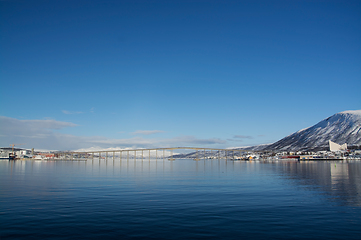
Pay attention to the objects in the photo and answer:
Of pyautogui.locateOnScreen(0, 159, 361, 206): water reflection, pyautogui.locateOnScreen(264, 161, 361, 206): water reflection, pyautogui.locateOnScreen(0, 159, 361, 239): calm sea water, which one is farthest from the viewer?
pyautogui.locateOnScreen(0, 159, 361, 206): water reflection

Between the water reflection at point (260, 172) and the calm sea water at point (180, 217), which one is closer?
the calm sea water at point (180, 217)

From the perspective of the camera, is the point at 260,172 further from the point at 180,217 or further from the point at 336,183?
the point at 180,217

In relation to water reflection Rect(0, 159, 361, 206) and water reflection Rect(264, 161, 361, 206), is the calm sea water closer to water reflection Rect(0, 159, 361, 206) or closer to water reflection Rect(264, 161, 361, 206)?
water reflection Rect(264, 161, 361, 206)

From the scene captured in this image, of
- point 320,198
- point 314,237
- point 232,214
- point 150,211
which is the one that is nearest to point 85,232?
point 150,211

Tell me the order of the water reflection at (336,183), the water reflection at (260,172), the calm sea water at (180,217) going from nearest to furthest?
1. the calm sea water at (180,217)
2. the water reflection at (336,183)
3. the water reflection at (260,172)

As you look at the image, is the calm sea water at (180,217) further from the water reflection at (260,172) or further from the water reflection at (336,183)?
the water reflection at (260,172)

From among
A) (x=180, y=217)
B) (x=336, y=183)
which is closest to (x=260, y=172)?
(x=336, y=183)

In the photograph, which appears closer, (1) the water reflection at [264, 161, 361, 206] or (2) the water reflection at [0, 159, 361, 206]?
(1) the water reflection at [264, 161, 361, 206]

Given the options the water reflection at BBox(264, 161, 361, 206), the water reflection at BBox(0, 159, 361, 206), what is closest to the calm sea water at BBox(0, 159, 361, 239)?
the water reflection at BBox(264, 161, 361, 206)

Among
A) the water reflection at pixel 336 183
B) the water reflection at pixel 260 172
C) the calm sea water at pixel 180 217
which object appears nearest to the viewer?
the calm sea water at pixel 180 217

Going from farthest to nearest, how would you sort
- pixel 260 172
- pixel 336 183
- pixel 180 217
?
1. pixel 260 172
2. pixel 336 183
3. pixel 180 217

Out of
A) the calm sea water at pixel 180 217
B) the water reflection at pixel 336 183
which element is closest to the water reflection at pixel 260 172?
the water reflection at pixel 336 183

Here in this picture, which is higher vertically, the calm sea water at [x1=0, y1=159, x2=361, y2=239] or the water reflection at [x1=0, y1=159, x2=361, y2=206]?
the calm sea water at [x1=0, y1=159, x2=361, y2=239]

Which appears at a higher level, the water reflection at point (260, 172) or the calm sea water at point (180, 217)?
the calm sea water at point (180, 217)
